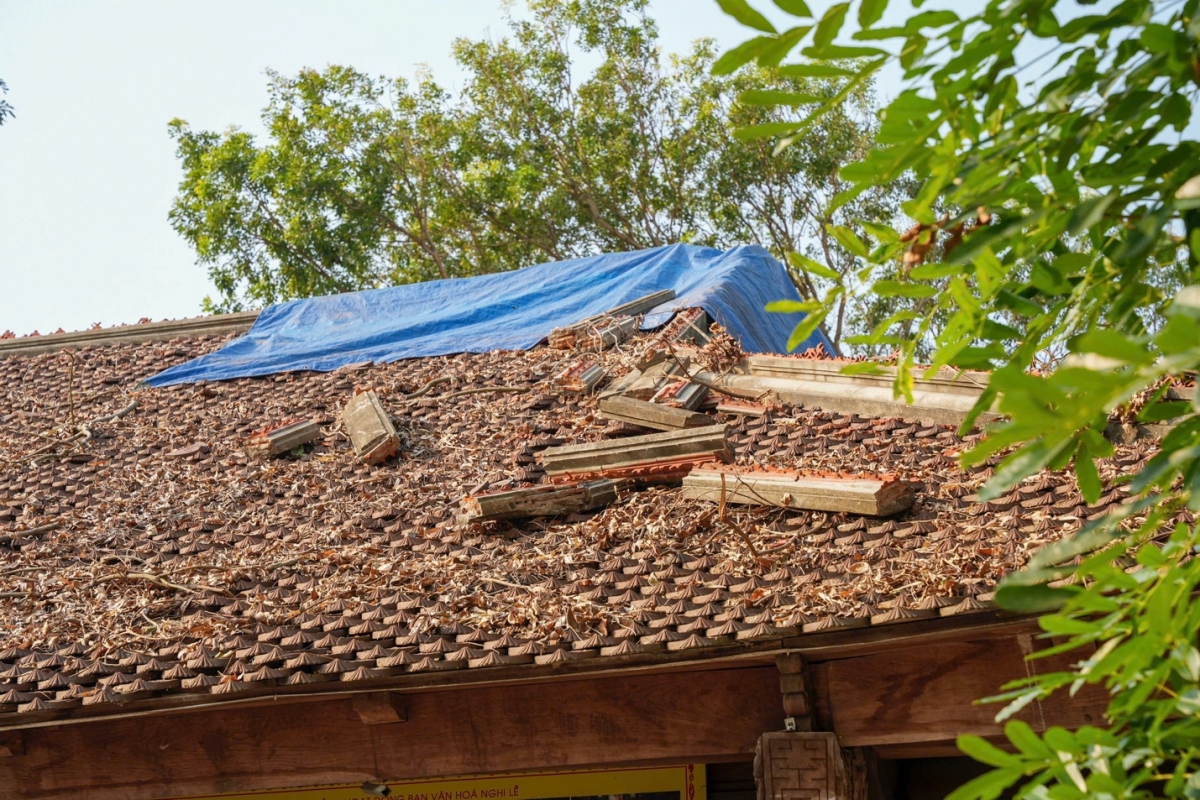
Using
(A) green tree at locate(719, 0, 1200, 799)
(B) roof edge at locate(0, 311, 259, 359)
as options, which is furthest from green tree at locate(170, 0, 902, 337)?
(A) green tree at locate(719, 0, 1200, 799)

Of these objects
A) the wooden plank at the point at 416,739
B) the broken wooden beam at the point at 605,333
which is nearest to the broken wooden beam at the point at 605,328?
the broken wooden beam at the point at 605,333

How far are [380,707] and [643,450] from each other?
2018 mm

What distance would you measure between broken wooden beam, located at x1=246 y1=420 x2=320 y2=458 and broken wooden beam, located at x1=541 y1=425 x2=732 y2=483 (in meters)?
2.32

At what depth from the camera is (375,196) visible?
21.6 m

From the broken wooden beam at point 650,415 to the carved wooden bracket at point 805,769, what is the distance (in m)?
2.35

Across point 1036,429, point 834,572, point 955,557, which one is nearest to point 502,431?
point 834,572

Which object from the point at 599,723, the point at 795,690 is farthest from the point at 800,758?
the point at 599,723

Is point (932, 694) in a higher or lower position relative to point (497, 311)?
lower

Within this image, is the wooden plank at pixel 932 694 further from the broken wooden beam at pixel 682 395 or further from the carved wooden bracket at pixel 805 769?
the broken wooden beam at pixel 682 395

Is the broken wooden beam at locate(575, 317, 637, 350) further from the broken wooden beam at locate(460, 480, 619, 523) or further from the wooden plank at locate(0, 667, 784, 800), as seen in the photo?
the wooden plank at locate(0, 667, 784, 800)

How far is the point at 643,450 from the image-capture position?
22.9 ft

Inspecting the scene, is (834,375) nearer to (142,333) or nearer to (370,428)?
(370,428)

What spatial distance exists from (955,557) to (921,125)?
330cm

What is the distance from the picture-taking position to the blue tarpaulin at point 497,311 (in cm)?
1038
